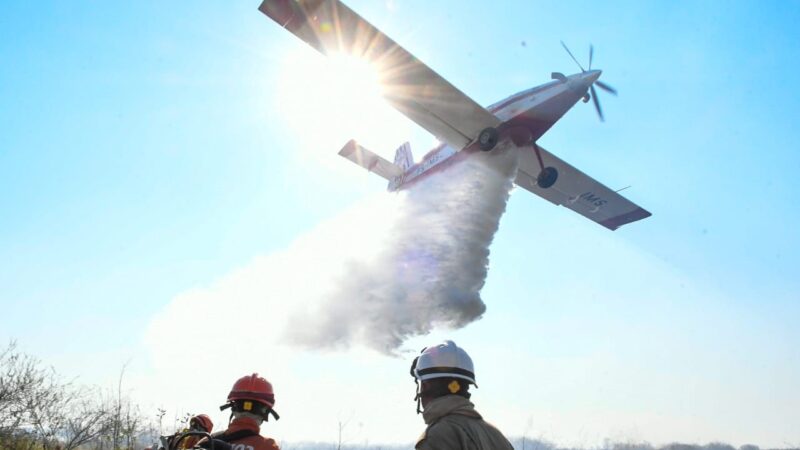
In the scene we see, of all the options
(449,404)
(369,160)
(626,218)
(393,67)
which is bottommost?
(449,404)

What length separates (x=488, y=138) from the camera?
1919cm

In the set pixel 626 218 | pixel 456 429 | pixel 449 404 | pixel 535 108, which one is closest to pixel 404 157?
pixel 535 108

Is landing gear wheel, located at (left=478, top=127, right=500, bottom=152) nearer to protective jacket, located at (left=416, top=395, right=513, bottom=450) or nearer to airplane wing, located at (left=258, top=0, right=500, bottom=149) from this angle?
airplane wing, located at (left=258, top=0, right=500, bottom=149)

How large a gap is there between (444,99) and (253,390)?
16.8 m

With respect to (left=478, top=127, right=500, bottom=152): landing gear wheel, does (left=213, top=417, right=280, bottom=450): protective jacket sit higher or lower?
lower

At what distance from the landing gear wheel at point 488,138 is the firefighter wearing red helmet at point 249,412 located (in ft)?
54.0

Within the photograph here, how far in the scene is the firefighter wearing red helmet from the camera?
11.0 feet

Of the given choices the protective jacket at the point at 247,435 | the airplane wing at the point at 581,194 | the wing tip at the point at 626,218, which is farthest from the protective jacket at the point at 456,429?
the wing tip at the point at 626,218

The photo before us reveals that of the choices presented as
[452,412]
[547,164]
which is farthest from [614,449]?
[452,412]

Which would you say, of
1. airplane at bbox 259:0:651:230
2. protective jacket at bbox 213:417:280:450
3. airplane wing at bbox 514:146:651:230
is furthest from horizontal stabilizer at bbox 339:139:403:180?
protective jacket at bbox 213:417:280:450

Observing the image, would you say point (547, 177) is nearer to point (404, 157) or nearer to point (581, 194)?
point (581, 194)

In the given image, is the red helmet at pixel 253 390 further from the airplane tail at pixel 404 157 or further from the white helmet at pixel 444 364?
the airplane tail at pixel 404 157

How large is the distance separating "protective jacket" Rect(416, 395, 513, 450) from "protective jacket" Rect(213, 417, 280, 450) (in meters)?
1.41

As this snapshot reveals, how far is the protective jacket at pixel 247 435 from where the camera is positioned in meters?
3.33
